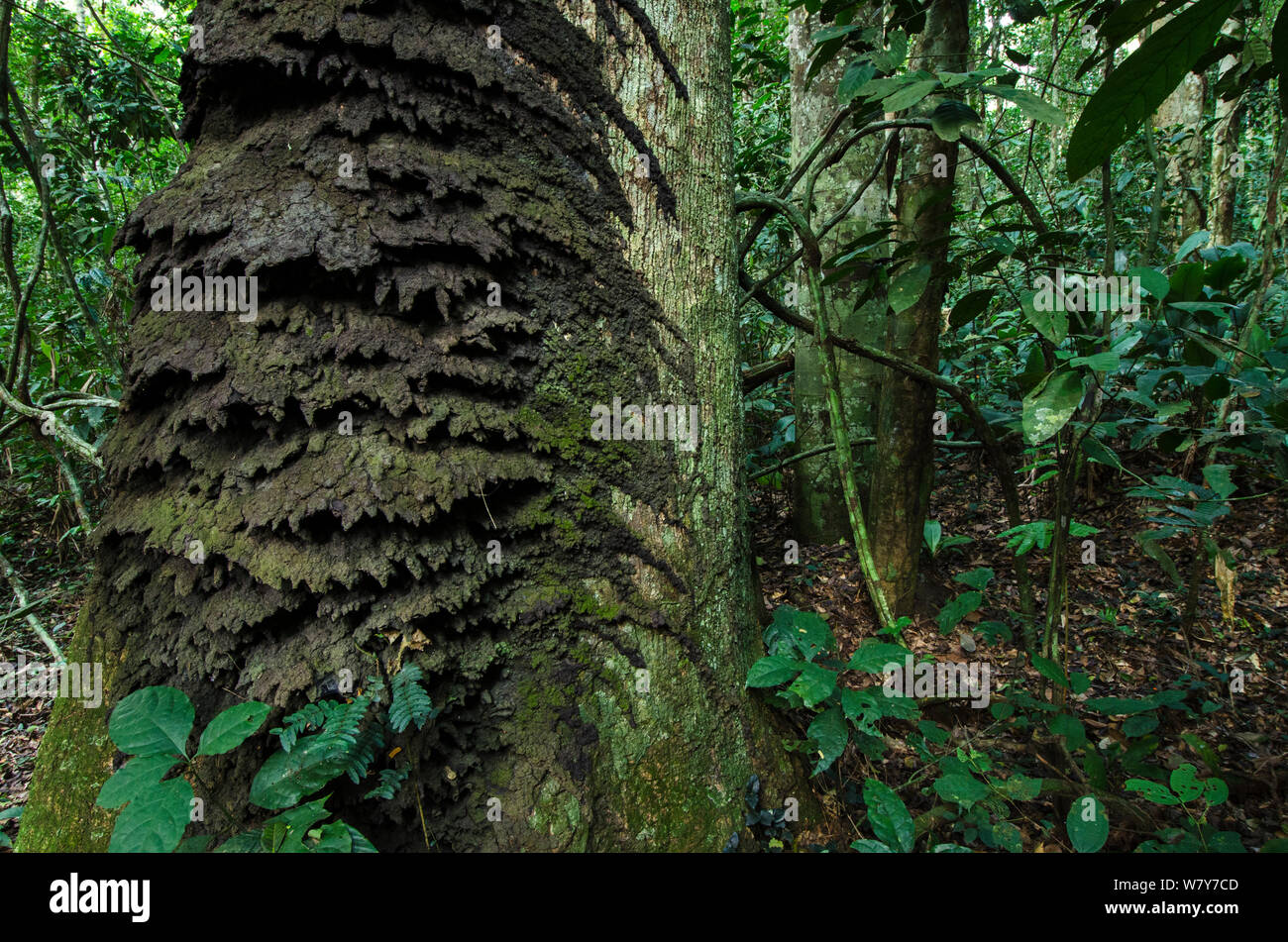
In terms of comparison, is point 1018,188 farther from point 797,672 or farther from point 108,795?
point 108,795

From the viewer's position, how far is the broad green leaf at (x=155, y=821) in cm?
80

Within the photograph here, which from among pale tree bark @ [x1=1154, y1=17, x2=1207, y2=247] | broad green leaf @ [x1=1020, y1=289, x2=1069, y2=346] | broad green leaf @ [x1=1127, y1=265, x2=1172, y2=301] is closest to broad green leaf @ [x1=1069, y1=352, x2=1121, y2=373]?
broad green leaf @ [x1=1020, y1=289, x2=1069, y2=346]

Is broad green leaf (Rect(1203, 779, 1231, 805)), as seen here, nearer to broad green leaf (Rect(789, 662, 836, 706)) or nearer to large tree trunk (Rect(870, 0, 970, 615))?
broad green leaf (Rect(789, 662, 836, 706))

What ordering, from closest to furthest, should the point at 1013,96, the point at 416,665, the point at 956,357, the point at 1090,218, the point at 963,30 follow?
the point at 416,665 < the point at 1013,96 < the point at 963,30 < the point at 956,357 < the point at 1090,218

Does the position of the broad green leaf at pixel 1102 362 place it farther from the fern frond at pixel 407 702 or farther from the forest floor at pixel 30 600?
the forest floor at pixel 30 600

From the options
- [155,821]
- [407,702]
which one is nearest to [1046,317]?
[407,702]

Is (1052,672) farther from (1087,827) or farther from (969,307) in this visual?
(969,307)

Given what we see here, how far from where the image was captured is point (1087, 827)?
1.24m

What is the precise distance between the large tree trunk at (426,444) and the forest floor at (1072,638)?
62 cm

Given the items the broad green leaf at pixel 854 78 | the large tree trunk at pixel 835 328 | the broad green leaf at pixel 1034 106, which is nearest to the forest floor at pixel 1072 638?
the large tree trunk at pixel 835 328

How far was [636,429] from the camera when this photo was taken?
128 cm

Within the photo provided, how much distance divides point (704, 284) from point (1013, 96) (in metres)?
0.76

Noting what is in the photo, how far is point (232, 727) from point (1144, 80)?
1.41m
